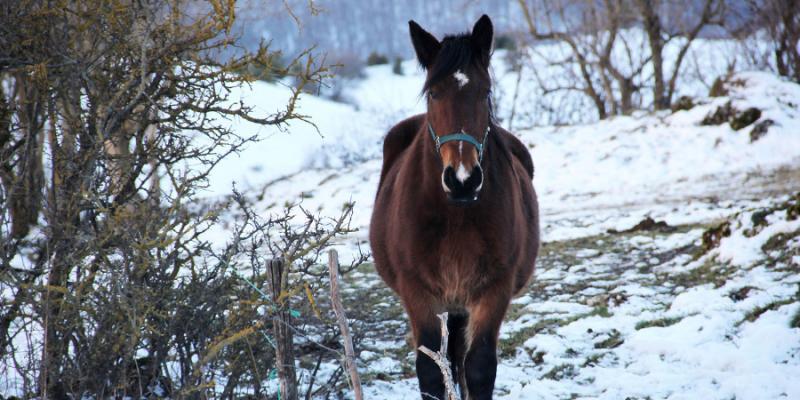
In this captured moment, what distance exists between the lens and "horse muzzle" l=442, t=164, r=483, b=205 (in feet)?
10.1

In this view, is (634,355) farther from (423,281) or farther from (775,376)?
(423,281)

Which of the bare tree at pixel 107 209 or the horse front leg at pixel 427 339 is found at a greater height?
the bare tree at pixel 107 209

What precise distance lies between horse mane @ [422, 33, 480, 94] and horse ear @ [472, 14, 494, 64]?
85mm

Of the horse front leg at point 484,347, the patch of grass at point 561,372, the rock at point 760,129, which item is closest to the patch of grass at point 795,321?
the patch of grass at point 561,372

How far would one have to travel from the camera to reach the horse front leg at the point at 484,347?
3598 millimetres

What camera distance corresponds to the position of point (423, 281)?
3617 mm

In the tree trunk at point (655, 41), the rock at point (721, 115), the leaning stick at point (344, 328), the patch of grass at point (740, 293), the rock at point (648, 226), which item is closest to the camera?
the leaning stick at point (344, 328)

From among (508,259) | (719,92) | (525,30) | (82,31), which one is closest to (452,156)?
(508,259)

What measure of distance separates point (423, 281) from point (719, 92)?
12844 mm

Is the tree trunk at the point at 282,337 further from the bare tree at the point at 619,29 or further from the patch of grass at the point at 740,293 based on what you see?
the bare tree at the point at 619,29

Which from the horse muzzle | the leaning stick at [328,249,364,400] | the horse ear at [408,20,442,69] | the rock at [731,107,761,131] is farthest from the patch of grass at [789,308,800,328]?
the rock at [731,107,761,131]

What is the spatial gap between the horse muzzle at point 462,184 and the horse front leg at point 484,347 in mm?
715

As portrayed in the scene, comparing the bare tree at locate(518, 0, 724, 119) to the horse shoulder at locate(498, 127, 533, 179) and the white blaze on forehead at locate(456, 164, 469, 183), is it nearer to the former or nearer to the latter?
the horse shoulder at locate(498, 127, 533, 179)

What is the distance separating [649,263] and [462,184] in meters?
5.11
